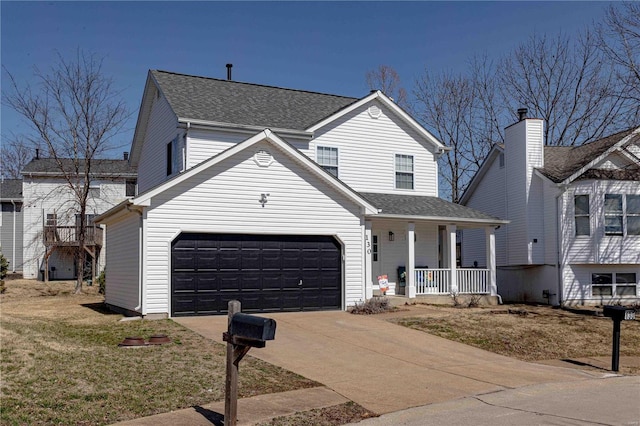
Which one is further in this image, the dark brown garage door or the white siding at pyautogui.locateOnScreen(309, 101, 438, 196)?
the white siding at pyautogui.locateOnScreen(309, 101, 438, 196)

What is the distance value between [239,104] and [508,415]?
17191 mm

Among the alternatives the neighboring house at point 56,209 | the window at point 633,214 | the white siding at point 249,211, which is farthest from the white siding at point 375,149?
the neighboring house at point 56,209

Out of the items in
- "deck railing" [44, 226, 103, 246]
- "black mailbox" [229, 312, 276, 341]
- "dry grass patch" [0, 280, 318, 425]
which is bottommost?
"dry grass patch" [0, 280, 318, 425]

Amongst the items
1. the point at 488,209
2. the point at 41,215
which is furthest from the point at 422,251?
the point at 41,215

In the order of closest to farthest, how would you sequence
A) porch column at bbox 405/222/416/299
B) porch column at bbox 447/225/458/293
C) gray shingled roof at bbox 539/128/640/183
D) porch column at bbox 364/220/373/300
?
porch column at bbox 364/220/373/300 < porch column at bbox 405/222/416/299 < porch column at bbox 447/225/458/293 < gray shingled roof at bbox 539/128/640/183

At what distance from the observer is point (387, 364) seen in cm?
1207

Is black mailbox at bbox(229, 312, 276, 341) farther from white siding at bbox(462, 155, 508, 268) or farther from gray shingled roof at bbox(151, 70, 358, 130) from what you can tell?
white siding at bbox(462, 155, 508, 268)

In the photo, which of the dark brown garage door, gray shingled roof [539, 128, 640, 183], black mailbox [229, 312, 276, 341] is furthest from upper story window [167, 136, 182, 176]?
black mailbox [229, 312, 276, 341]

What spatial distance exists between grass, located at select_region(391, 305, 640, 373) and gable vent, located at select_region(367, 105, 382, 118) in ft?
25.7

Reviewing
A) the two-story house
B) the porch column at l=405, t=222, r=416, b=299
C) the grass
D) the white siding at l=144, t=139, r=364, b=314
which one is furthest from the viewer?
the porch column at l=405, t=222, r=416, b=299

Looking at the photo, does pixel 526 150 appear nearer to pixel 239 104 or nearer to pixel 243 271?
pixel 239 104

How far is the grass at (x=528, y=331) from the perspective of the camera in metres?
14.6

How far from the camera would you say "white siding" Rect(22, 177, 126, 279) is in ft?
128

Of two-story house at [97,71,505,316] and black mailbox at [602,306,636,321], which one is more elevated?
two-story house at [97,71,505,316]
